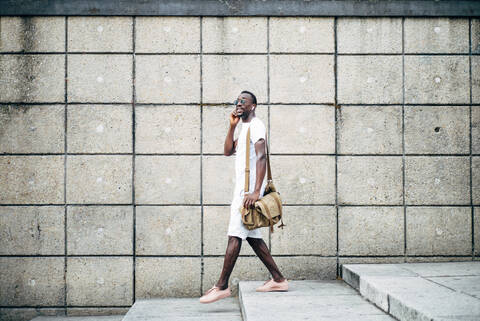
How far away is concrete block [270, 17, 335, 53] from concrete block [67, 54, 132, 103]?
173cm

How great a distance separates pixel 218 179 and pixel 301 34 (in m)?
1.95

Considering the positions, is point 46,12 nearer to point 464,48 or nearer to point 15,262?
point 15,262

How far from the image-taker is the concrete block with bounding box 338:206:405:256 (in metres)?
4.76

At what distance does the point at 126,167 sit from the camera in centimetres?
473

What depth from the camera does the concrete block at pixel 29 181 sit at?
Answer: 15.4 ft

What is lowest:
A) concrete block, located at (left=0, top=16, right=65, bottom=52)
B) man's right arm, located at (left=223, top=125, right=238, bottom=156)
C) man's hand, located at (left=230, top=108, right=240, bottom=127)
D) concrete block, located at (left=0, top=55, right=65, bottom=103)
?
man's right arm, located at (left=223, top=125, right=238, bottom=156)

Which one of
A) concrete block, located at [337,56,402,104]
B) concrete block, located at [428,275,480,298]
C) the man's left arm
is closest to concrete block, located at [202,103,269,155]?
the man's left arm

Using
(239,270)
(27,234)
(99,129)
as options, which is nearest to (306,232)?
(239,270)

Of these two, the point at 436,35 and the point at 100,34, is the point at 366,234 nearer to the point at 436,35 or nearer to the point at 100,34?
the point at 436,35

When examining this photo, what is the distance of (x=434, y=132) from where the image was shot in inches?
190

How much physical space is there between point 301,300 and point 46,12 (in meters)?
4.20

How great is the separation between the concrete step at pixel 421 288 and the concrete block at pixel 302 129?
4.67 feet

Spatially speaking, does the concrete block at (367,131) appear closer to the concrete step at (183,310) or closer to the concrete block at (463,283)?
the concrete block at (463,283)

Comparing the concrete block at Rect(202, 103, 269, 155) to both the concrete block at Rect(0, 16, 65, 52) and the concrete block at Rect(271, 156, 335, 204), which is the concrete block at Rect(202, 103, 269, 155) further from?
the concrete block at Rect(0, 16, 65, 52)
